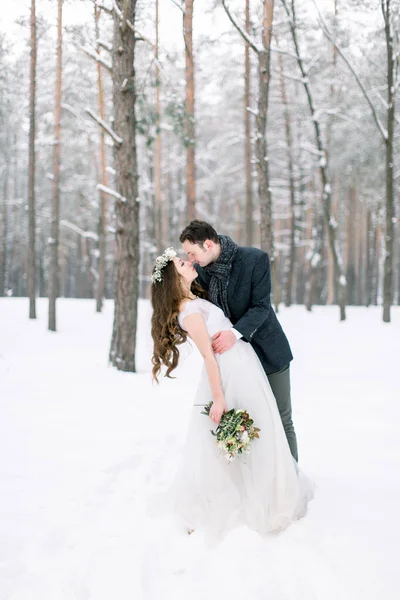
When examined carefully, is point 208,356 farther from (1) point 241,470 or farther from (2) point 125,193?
(2) point 125,193

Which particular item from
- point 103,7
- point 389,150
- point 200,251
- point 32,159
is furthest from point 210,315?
point 32,159

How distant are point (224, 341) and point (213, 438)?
698 mm

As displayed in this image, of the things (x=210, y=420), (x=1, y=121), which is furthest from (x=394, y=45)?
(x=210, y=420)

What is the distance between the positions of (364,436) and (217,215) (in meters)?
25.2

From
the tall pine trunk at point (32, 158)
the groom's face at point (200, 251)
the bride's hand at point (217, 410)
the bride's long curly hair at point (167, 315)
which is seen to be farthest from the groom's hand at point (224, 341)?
the tall pine trunk at point (32, 158)

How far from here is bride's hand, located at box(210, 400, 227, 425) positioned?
3.24 meters

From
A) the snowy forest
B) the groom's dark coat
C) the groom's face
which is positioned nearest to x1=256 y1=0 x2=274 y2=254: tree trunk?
the snowy forest

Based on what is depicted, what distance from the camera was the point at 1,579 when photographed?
2811 mm

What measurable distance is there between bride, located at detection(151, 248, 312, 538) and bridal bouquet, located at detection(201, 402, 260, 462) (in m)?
0.08

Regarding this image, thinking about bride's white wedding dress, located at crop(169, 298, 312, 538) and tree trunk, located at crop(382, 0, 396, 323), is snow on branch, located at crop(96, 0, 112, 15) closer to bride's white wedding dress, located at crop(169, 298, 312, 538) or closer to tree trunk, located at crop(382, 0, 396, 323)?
bride's white wedding dress, located at crop(169, 298, 312, 538)

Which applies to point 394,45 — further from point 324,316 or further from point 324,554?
point 324,554

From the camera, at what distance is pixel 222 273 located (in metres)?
3.37

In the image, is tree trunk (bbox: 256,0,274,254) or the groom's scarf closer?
the groom's scarf

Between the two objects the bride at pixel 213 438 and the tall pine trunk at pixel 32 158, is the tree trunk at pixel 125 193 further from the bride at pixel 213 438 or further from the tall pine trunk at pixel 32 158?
the tall pine trunk at pixel 32 158
